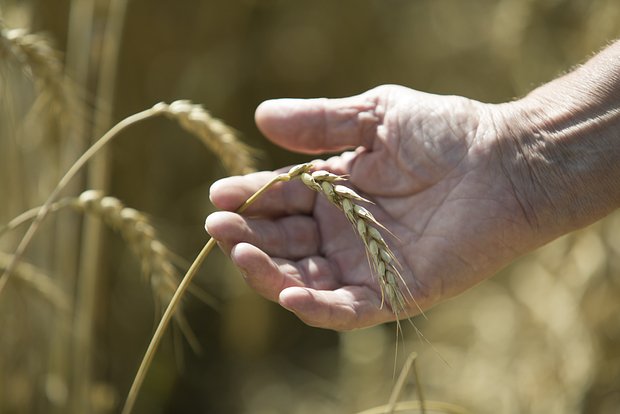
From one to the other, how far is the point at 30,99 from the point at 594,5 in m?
1.81

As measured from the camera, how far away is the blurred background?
1893 millimetres

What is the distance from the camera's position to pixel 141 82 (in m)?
3.28

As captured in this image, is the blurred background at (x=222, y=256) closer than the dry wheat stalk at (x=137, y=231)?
No

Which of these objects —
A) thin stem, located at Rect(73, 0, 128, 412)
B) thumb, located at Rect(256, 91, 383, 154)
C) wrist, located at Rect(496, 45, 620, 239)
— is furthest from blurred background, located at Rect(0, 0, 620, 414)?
wrist, located at Rect(496, 45, 620, 239)

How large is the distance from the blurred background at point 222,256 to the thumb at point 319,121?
41 centimetres

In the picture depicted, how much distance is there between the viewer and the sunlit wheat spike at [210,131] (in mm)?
1286

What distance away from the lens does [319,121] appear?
5.05ft

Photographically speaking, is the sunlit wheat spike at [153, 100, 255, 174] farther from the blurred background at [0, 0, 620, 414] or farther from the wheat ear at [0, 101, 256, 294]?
the blurred background at [0, 0, 620, 414]

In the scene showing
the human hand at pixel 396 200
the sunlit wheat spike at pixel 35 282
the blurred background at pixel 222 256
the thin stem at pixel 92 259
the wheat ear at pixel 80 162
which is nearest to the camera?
the wheat ear at pixel 80 162

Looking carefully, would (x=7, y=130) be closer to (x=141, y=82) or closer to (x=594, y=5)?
(x=141, y=82)

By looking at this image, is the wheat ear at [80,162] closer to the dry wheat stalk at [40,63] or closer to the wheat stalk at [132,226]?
the wheat stalk at [132,226]

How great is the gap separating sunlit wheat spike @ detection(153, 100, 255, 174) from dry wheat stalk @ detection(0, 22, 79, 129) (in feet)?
0.79

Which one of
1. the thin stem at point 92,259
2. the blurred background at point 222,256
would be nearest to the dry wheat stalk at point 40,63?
the blurred background at point 222,256

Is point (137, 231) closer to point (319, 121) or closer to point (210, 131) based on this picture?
point (210, 131)
